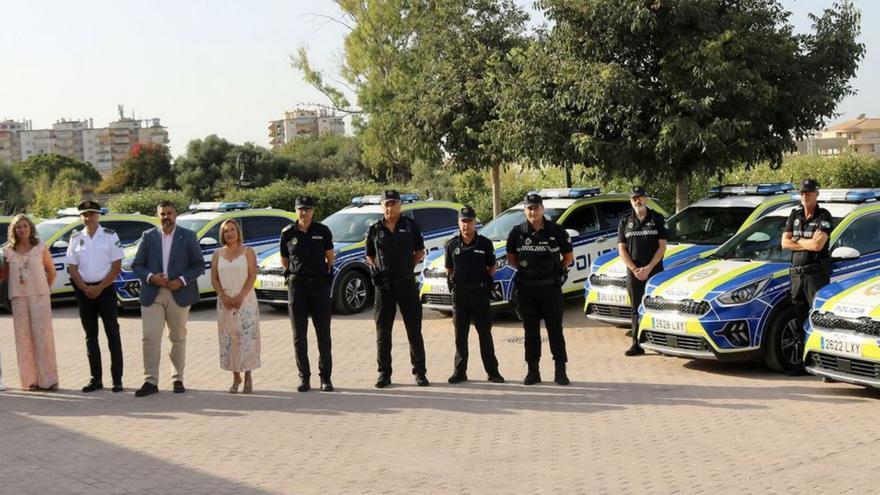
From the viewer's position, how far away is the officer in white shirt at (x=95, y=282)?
1030 centimetres

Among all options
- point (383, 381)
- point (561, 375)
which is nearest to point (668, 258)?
point (561, 375)

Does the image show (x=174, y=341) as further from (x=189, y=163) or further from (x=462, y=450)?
(x=189, y=163)

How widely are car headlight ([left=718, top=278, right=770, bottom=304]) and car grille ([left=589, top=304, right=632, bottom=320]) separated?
214cm

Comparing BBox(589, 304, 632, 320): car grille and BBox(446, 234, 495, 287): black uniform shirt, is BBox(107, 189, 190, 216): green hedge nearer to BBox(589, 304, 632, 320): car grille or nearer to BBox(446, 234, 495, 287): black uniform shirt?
BBox(589, 304, 632, 320): car grille

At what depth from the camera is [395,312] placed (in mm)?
10375

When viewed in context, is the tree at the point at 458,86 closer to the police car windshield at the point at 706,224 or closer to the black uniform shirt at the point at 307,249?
the police car windshield at the point at 706,224

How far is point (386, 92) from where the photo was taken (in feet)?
113

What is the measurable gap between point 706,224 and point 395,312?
5.33 metres

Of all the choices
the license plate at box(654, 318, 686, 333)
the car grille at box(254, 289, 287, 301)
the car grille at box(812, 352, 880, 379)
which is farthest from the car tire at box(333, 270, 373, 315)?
the car grille at box(812, 352, 880, 379)

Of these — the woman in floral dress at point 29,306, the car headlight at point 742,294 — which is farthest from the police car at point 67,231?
the car headlight at point 742,294

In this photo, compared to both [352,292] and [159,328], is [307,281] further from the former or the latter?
[352,292]

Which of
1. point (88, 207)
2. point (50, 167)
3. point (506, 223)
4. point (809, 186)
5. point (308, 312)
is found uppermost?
point (50, 167)

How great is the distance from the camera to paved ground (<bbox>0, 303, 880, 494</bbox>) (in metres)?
6.95

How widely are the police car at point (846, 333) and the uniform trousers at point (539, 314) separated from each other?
2.23 meters
